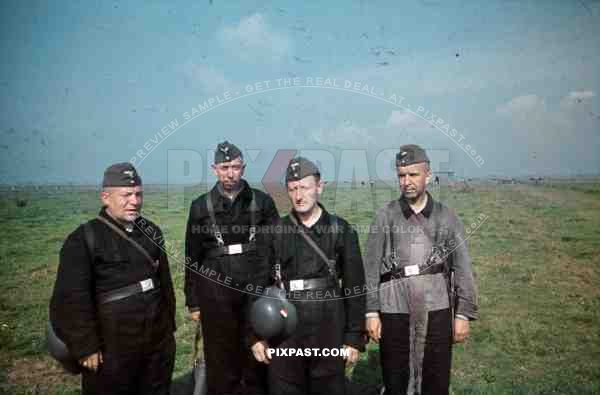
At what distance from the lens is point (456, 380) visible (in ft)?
17.4

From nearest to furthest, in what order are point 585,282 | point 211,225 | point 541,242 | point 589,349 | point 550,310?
1. point 211,225
2. point 589,349
3. point 550,310
4. point 585,282
5. point 541,242

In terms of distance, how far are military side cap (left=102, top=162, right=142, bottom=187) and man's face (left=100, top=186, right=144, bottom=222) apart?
36 millimetres

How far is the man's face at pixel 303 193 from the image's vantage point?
3602 millimetres

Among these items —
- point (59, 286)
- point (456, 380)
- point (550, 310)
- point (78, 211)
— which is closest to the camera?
point (59, 286)

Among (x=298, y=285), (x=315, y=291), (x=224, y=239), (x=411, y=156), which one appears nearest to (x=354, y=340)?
(x=315, y=291)

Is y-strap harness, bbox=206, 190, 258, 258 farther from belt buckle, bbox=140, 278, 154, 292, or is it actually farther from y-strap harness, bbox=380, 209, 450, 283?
y-strap harness, bbox=380, 209, 450, 283

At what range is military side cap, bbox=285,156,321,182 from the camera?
11.8 feet

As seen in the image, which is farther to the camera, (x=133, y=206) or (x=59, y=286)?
(x=133, y=206)

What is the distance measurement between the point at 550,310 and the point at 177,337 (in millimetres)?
6429

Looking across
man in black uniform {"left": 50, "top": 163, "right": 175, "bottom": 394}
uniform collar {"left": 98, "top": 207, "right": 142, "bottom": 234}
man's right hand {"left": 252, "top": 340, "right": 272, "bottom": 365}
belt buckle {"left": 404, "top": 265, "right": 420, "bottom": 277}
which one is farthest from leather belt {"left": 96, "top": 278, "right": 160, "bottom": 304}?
belt buckle {"left": 404, "top": 265, "right": 420, "bottom": 277}

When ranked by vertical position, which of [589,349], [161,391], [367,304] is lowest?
[589,349]

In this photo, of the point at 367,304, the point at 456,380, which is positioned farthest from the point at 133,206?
the point at 456,380

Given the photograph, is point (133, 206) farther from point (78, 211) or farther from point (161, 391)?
point (78, 211)

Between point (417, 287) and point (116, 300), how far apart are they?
98.8 inches
